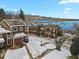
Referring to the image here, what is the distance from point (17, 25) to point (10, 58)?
1183cm

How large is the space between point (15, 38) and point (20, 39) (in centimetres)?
196

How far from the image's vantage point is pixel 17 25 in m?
35.1

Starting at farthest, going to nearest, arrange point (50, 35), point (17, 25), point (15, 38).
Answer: point (50, 35) < point (17, 25) < point (15, 38)

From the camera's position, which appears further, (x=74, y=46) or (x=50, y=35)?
(x=50, y=35)

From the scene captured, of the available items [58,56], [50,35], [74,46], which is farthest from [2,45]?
[50,35]

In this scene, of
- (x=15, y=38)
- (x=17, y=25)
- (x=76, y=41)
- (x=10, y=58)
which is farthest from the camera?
(x=17, y=25)

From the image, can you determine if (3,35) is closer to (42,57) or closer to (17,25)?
(17,25)

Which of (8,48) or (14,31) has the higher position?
(14,31)

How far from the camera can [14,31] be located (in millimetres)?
33562

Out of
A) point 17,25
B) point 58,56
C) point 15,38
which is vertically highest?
point 17,25

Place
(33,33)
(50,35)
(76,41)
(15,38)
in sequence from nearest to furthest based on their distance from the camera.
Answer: (76,41) → (15,38) → (50,35) → (33,33)

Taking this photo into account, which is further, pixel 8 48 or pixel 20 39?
pixel 20 39

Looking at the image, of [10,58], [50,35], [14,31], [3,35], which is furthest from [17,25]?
[50,35]

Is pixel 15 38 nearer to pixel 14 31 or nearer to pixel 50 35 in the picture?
pixel 14 31
